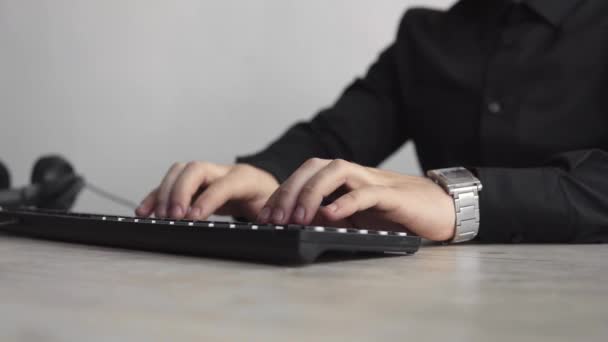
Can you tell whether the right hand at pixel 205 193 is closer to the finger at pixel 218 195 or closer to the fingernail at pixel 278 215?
the finger at pixel 218 195

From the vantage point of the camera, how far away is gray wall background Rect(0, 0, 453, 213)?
1604 mm

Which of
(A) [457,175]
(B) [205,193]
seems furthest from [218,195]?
(A) [457,175]

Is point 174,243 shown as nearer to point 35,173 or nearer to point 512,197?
point 512,197

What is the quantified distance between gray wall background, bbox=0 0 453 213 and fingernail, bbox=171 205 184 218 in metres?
1.00

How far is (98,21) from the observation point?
1.85m

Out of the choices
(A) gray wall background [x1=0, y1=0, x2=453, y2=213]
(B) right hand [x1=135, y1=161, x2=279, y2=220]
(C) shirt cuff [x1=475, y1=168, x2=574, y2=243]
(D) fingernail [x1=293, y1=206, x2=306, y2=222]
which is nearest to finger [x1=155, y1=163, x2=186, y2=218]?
(B) right hand [x1=135, y1=161, x2=279, y2=220]

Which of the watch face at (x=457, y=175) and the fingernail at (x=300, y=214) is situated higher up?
the fingernail at (x=300, y=214)

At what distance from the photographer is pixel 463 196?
2.09ft

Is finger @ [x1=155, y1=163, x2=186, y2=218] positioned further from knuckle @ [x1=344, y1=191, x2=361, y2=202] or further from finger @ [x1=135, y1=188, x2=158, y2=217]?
knuckle @ [x1=344, y1=191, x2=361, y2=202]

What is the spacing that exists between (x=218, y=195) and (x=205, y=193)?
0.06 feet

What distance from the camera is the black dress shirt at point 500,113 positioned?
687 millimetres

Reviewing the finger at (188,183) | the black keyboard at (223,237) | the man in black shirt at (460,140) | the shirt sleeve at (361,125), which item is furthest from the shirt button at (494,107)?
the black keyboard at (223,237)

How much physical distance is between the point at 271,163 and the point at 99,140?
107 cm

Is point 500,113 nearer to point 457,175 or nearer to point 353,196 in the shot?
point 457,175
